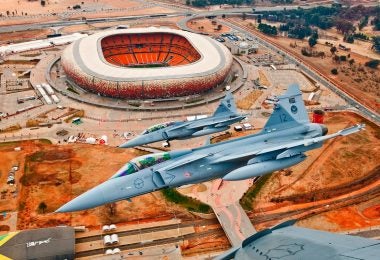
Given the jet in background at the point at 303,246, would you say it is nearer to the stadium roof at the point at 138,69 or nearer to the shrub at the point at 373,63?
the stadium roof at the point at 138,69

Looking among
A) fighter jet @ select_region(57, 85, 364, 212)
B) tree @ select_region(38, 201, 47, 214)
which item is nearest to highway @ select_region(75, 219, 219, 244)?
tree @ select_region(38, 201, 47, 214)

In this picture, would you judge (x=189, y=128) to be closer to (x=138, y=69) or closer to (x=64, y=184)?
(x=64, y=184)

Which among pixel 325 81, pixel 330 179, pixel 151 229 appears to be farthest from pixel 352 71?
pixel 151 229

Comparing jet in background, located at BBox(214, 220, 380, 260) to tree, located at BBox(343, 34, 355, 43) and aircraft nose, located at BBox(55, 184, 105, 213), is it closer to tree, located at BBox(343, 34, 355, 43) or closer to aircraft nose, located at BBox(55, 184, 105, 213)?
aircraft nose, located at BBox(55, 184, 105, 213)

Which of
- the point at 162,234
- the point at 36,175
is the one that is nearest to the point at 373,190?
the point at 162,234

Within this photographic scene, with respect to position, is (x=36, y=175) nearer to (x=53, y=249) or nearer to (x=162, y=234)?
(x=53, y=249)

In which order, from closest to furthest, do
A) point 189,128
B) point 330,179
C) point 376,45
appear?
point 189,128, point 330,179, point 376,45

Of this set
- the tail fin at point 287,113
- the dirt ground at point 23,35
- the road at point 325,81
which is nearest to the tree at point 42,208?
the tail fin at point 287,113
